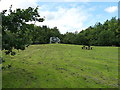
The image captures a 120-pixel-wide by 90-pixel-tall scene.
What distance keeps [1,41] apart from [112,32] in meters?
62.7

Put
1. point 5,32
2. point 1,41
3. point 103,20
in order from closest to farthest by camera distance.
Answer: point 1,41
point 5,32
point 103,20

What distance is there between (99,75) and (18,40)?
8428mm

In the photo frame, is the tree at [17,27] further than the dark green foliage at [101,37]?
No

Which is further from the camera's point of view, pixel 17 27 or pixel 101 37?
pixel 101 37

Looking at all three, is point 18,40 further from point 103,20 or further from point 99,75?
point 103,20

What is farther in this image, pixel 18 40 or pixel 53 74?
pixel 53 74

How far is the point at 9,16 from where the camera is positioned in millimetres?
11688

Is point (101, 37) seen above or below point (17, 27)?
above

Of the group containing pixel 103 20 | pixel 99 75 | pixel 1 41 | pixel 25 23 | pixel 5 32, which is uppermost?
pixel 103 20

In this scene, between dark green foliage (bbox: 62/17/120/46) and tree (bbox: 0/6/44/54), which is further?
dark green foliage (bbox: 62/17/120/46)

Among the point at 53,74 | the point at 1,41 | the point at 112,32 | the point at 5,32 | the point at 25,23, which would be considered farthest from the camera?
the point at 112,32

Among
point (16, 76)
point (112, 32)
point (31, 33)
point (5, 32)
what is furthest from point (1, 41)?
point (112, 32)

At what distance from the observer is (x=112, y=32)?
6619 cm

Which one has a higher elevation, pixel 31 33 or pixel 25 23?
pixel 25 23
